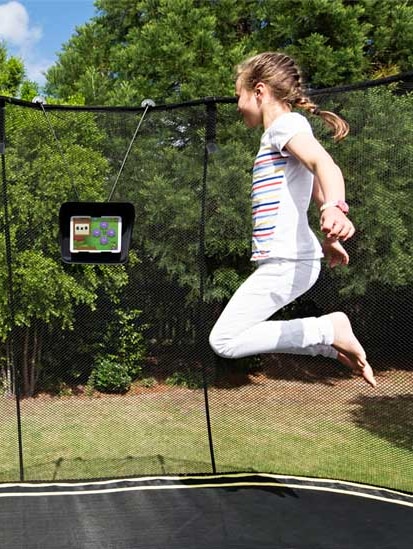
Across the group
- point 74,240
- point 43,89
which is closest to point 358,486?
point 74,240

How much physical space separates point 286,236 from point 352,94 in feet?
3.43

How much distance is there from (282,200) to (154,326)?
3.89ft

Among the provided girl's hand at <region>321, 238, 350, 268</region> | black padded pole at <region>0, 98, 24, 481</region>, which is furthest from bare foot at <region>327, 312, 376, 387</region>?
black padded pole at <region>0, 98, 24, 481</region>

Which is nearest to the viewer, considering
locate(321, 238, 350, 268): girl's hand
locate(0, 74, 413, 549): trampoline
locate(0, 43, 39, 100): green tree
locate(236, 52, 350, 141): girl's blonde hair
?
locate(321, 238, 350, 268): girl's hand

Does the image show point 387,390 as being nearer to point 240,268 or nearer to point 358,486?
point 358,486

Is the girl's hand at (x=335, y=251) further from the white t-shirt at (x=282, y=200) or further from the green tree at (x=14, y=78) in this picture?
the green tree at (x=14, y=78)

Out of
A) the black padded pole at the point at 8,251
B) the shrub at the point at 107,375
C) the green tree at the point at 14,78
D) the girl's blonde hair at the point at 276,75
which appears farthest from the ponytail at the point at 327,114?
the green tree at the point at 14,78

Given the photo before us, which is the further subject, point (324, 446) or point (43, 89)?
point (43, 89)

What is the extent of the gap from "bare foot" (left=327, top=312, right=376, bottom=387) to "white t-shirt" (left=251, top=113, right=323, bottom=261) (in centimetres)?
19

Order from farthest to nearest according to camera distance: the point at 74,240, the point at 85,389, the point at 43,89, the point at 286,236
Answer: the point at 43,89 → the point at 85,389 → the point at 74,240 → the point at 286,236

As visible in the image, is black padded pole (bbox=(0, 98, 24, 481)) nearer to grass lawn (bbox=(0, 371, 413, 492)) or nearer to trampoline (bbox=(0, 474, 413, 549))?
grass lawn (bbox=(0, 371, 413, 492))

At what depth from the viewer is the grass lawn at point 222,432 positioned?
2.68 metres

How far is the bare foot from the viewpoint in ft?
5.60

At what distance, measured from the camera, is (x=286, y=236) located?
67.4 inches
